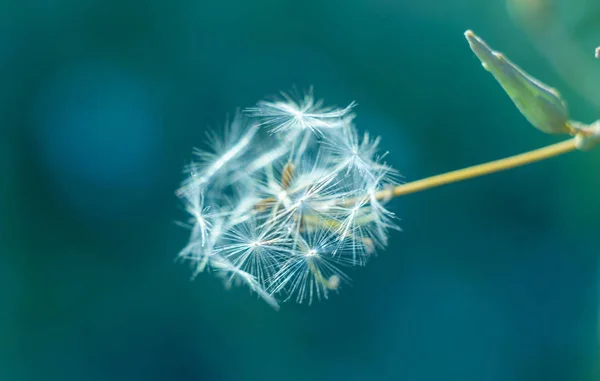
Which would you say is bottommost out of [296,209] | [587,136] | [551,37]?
[296,209]

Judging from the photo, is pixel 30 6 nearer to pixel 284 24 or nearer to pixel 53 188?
pixel 53 188

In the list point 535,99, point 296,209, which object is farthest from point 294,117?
point 535,99

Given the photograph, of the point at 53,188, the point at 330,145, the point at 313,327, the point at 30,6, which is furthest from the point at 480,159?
the point at 30,6

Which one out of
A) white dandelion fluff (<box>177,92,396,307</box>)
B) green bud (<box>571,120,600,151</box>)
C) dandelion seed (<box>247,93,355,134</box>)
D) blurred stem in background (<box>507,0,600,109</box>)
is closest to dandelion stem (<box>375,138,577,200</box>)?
green bud (<box>571,120,600,151</box>)

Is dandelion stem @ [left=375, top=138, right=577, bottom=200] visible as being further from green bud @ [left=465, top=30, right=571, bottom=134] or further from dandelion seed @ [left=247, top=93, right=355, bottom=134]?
dandelion seed @ [left=247, top=93, right=355, bottom=134]

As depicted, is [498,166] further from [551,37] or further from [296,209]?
[551,37]

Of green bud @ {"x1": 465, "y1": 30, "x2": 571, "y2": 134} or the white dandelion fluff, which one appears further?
the white dandelion fluff

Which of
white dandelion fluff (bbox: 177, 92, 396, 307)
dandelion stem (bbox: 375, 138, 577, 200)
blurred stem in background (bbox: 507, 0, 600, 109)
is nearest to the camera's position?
dandelion stem (bbox: 375, 138, 577, 200)

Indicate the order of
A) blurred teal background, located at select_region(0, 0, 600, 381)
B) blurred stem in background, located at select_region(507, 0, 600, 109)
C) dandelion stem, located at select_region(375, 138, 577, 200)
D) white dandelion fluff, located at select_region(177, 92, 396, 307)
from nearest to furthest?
dandelion stem, located at select_region(375, 138, 577, 200) → white dandelion fluff, located at select_region(177, 92, 396, 307) → blurred stem in background, located at select_region(507, 0, 600, 109) → blurred teal background, located at select_region(0, 0, 600, 381)
